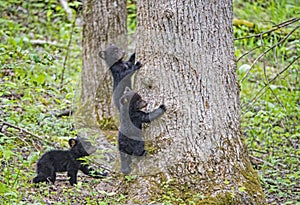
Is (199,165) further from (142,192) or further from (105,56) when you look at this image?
(105,56)

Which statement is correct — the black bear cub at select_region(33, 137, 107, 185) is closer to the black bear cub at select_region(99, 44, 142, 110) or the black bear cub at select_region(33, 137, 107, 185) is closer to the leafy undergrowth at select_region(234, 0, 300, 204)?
the black bear cub at select_region(99, 44, 142, 110)

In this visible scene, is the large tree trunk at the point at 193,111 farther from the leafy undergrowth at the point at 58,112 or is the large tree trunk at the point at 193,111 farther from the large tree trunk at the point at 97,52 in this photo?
the large tree trunk at the point at 97,52

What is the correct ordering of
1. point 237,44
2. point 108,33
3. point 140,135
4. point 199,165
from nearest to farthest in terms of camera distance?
point 199,165
point 140,135
point 108,33
point 237,44

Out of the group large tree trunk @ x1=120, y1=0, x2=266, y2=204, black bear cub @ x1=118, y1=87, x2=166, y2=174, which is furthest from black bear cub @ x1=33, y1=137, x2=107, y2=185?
large tree trunk @ x1=120, y1=0, x2=266, y2=204

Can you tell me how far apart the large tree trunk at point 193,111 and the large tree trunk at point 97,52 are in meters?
2.78

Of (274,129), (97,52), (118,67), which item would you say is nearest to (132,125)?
(118,67)

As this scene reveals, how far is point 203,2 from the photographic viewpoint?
427cm

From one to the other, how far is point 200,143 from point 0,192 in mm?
1741

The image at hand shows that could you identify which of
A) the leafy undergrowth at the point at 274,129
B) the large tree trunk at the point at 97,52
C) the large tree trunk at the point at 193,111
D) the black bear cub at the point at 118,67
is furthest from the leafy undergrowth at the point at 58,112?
the black bear cub at the point at 118,67

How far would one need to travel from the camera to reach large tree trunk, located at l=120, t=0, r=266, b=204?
423 cm

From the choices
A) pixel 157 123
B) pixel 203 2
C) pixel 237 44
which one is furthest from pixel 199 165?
pixel 237 44

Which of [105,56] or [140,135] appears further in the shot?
[105,56]

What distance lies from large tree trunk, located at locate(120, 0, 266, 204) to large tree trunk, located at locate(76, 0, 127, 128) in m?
2.78

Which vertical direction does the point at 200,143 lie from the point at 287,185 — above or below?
above
